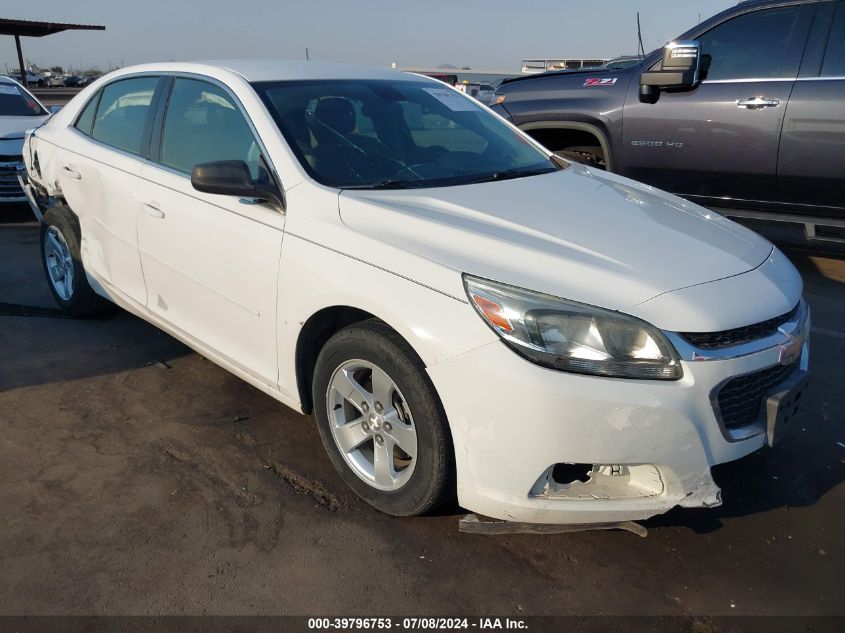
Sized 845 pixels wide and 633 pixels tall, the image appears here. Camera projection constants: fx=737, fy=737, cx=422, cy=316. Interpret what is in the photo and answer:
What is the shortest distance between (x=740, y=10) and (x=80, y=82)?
234 feet

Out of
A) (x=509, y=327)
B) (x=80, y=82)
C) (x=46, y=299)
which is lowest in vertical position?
(x=80, y=82)

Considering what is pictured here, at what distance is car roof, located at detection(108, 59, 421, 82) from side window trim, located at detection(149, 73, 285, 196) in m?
0.04

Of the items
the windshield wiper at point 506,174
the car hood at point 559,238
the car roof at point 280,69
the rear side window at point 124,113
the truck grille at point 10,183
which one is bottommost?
the truck grille at point 10,183

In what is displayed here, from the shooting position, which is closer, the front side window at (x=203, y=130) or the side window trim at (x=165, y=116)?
the side window trim at (x=165, y=116)

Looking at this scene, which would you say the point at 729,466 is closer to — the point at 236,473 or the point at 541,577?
the point at 541,577

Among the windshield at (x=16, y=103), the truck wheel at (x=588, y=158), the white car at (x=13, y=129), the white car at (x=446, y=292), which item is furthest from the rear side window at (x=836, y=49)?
the windshield at (x=16, y=103)

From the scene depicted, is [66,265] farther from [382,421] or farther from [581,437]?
[581,437]

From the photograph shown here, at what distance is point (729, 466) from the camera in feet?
10.4

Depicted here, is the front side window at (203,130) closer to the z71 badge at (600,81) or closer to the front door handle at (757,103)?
the z71 badge at (600,81)

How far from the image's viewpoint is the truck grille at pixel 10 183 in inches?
317

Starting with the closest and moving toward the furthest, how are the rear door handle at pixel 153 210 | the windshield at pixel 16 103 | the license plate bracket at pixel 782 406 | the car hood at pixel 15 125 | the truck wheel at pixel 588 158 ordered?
the license plate bracket at pixel 782 406
the rear door handle at pixel 153 210
the truck wheel at pixel 588 158
the car hood at pixel 15 125
the windshield at pixel 16 103

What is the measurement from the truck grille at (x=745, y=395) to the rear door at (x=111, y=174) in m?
2.88

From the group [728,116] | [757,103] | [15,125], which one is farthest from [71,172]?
[15,125]

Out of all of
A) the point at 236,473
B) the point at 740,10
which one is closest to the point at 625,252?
the point at 236,473
